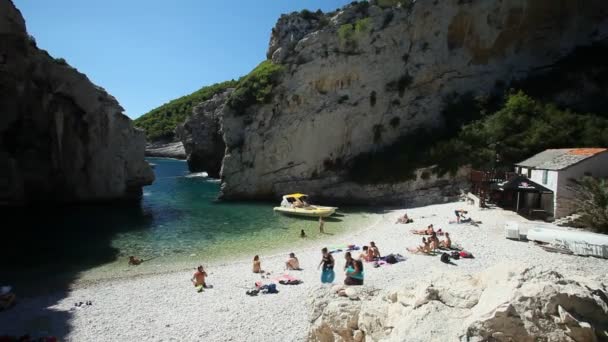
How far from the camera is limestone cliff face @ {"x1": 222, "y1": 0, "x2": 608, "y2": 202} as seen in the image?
117ft

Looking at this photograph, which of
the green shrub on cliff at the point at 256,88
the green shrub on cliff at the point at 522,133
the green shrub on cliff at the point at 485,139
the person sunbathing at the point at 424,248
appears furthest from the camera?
the green shrub on cliff at the point at 256,88

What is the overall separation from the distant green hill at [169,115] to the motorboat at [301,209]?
82895 millimetres

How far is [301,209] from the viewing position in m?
28.4

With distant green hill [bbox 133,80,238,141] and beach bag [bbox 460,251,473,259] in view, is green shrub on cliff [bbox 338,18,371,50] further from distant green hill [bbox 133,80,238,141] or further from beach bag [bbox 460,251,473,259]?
distant green hill [bbox 133,80,238,141]

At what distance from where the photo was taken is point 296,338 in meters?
8.93

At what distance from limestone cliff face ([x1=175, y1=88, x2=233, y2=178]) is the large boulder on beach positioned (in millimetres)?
56808

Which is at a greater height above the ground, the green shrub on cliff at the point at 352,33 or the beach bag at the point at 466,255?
the green shrub on cliff at the point at 352,33

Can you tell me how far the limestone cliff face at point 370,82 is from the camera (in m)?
35.6

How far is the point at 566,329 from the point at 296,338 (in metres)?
6.88

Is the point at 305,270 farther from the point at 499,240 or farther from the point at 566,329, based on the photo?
the point at 566,329

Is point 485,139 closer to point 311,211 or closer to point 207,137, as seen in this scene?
point 311,211

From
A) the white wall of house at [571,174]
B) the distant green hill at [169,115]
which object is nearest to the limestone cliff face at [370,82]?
the white wall of house at [571,174]

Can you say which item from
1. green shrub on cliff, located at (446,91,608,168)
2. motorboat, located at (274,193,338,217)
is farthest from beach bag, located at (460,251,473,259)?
green shrub on cliff, located at (446,91,608,168)

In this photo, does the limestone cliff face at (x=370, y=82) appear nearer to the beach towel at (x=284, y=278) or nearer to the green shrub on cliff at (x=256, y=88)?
the green shrub on cliff at (x=256, y=88)
